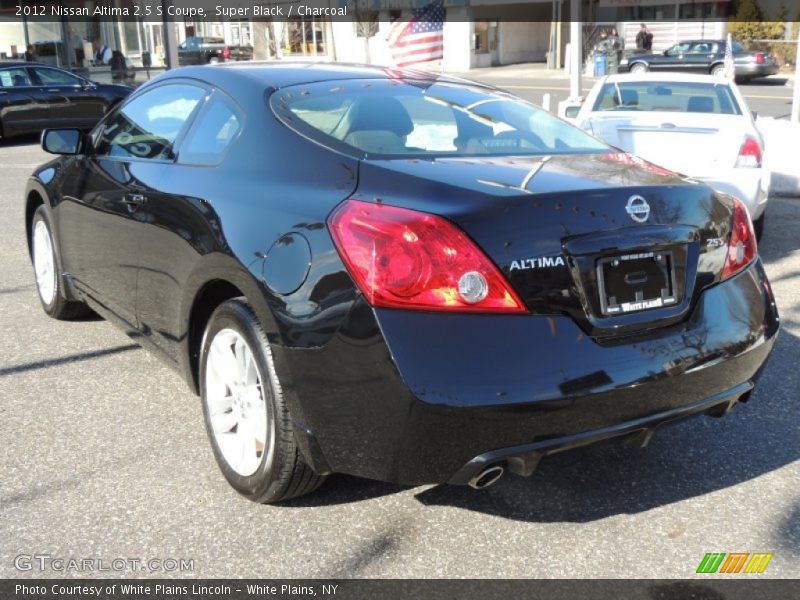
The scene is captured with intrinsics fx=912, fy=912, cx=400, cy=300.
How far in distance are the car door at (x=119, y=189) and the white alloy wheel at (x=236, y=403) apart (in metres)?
0.85

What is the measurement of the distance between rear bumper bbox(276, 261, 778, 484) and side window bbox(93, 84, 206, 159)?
1.58m

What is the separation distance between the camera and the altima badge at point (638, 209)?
297cm

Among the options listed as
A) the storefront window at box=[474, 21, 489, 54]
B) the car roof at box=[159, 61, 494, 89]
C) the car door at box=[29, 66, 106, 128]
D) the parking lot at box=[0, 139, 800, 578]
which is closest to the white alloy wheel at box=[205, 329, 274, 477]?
the parking lot at box=[0, 139, 800, 578]

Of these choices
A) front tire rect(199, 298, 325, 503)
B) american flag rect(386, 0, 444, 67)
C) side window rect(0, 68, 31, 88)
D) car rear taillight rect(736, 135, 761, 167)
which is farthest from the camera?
side window rect(0, 68, 31, 88)

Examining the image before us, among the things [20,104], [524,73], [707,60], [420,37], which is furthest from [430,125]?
[524,73]

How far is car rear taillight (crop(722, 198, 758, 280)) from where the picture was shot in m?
A: 3.27

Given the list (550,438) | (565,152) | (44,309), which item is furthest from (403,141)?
(44,309)

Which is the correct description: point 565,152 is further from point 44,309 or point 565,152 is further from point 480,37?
point 480,37

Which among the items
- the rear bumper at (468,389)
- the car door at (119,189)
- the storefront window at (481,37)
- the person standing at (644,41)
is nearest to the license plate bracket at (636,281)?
the rear bumper at (468,389)

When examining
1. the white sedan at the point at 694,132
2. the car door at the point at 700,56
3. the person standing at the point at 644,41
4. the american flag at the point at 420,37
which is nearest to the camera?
the white sedan at the point at 694,132

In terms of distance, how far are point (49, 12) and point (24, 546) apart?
2563cm

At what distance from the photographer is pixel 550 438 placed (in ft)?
9.18

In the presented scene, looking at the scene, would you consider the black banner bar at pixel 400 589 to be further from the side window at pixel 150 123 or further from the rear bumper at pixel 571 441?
the side window at pixel 150 123

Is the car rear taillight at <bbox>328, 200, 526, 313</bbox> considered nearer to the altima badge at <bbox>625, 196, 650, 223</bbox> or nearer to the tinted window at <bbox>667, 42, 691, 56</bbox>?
the altima badge at <bbox>625, 196, 650, 223</bbox>
